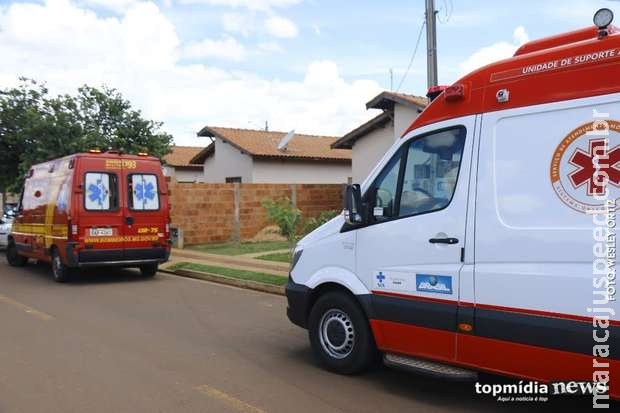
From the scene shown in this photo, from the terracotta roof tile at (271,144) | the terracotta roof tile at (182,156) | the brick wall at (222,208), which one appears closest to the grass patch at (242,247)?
the brick wall at (222,208)

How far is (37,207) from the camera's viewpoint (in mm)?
12594

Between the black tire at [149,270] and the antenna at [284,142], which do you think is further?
the antenna at [284,142]

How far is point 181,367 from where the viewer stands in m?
5.67

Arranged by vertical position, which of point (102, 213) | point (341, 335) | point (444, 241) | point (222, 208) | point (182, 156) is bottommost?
point (341, 335)

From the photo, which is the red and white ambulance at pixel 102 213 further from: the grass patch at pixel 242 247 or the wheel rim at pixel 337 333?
the wheel rim at pixel 337 333

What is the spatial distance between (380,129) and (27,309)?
1381 centimetres

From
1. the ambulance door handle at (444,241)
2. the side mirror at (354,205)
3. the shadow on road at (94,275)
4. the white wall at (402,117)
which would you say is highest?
the white wall at (402,117)

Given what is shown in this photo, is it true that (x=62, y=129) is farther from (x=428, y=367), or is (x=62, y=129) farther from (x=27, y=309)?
(x=428, y=367)

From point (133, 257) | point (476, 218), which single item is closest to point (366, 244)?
point (476, 218)

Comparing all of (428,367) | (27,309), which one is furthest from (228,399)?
(27,309)

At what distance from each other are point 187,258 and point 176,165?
70.0ft

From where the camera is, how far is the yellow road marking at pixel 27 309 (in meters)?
8.01

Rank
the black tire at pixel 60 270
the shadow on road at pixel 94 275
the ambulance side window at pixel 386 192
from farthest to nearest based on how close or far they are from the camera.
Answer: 1. the shadow on road at pixel 94 275
2. the black tire at pixel 60 270
3. the ambulance side window at pixel 386 192

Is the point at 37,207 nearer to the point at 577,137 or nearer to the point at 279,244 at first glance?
the point at 279,244
